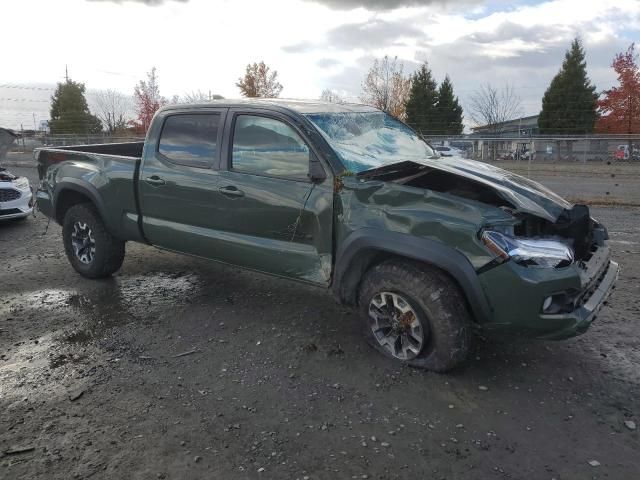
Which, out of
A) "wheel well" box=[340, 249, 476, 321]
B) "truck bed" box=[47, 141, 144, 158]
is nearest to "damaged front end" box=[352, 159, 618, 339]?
"wheel well" box=[340, 249, 476, 321]

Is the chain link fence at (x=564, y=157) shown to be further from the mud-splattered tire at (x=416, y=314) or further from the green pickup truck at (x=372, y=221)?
the mud-splattered tire at (x=416, y=314)

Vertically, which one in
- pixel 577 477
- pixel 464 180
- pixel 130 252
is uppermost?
pixel 464 180

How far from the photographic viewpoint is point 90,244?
577 centimetres

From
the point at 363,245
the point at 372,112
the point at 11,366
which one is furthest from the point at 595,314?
the point at 11,366

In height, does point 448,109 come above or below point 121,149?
above

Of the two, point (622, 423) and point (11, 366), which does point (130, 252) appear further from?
point (622, 423)

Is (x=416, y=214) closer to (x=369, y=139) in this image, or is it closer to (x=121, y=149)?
(x=369, y=139)

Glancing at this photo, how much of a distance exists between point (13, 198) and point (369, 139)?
7217mm

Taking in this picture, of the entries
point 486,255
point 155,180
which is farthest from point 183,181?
point 486,255

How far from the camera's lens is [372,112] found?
4.96m

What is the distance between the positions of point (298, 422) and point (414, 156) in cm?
251

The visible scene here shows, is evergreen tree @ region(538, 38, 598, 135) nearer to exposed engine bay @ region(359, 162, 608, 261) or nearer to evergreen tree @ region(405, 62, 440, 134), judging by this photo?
evergreen tree @ region(405, 62, 440, 134)

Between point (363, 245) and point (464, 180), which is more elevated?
point (464, 180)

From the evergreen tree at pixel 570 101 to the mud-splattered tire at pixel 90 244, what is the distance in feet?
100
